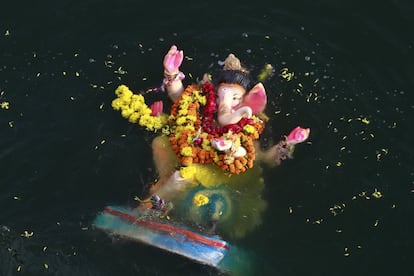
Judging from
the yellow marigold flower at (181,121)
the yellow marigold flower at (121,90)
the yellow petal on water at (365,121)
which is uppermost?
the yellow petal on water at (365,121)

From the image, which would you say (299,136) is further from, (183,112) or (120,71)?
(120,71)

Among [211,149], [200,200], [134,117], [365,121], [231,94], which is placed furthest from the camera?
[365,121]

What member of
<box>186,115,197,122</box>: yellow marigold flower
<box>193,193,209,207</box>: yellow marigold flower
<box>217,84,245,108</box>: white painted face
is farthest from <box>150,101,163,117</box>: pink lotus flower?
<box>193,193,209,207</box>: yellow marigold flower

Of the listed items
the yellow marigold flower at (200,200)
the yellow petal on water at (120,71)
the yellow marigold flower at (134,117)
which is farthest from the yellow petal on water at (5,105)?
the yellow marigold flower at (200,200)

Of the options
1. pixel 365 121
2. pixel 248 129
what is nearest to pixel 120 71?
pixel 248 129

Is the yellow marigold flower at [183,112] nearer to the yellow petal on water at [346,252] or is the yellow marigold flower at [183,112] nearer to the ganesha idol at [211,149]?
the ganesha idol at [211,149]

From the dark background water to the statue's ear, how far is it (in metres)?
0.63

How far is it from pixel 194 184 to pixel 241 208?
2.08ft

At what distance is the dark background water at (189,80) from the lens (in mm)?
6836

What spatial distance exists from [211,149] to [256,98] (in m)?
0.93

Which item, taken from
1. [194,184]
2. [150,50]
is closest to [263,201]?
[194,184]

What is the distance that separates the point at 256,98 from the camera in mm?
7266

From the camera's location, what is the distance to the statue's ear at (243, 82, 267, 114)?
7.22 meters

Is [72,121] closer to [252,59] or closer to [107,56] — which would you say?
[107,56]
